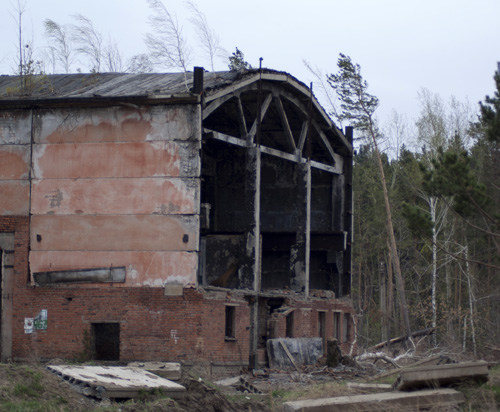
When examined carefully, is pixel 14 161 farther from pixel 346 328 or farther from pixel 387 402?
pixel 346 328

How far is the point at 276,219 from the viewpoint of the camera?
32.8m

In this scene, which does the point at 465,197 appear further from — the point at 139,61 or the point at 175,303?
the point at 139,61

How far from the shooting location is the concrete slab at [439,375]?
15461 mm

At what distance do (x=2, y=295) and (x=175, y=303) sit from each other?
204 inches

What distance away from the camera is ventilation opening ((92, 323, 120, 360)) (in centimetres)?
2317

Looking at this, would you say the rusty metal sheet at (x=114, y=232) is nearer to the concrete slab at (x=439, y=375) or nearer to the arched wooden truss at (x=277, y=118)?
the arched wooden truss at (x=277, y=118)

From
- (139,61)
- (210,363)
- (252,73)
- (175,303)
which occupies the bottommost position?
(210,363)

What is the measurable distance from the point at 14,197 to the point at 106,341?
16.2 ft

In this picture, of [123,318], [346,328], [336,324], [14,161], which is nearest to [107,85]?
[14,161]

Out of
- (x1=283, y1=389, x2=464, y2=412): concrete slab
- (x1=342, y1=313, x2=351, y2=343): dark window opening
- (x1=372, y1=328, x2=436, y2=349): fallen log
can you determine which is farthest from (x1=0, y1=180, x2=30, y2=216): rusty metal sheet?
(x1=372, y1=328, x2=436, y2=349): fallen log

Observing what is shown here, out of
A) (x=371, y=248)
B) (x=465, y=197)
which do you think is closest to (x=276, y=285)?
(x=465, y=197)

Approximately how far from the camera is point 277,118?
103 feet

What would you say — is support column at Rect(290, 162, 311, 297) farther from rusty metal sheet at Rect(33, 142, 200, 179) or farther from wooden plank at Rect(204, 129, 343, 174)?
rusty metal sheet at Rect(33, 142, 200, 179)

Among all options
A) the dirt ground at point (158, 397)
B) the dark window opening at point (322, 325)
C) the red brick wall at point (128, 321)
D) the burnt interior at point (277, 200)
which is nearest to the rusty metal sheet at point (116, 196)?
the red brick wall at point (128, 321)
